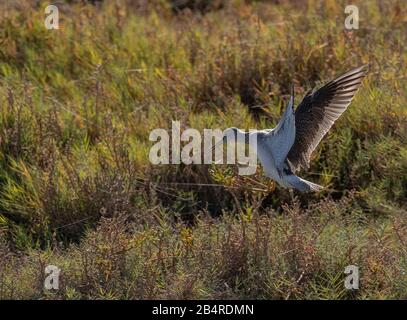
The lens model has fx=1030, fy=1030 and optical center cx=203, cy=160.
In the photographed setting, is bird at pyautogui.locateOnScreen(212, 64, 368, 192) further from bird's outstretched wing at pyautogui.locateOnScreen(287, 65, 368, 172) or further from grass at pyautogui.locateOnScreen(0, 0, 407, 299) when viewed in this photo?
grass at pyautogui.locateOnScreen(0, 0, 407, 299)

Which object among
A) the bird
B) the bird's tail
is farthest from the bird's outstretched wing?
the bird's tail

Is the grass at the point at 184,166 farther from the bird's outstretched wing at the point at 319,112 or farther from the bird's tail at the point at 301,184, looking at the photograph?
the bird's outstretched wing at the point at 319,112

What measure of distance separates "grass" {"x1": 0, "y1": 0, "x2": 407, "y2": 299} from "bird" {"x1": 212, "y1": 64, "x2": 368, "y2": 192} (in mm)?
231

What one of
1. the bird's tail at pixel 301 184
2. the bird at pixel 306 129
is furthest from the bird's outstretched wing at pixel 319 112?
the bird's tail at pixel 301 184

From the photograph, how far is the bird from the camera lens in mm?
5688

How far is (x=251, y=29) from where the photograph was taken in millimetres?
8070

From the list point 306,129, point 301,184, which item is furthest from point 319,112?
point 301,184

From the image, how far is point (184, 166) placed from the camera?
6.53 meters

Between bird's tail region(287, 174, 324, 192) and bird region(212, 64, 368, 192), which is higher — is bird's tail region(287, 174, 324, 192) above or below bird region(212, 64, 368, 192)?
below

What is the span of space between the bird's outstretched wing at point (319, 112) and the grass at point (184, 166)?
0.31m

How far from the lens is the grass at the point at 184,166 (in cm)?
549

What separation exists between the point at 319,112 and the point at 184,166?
1.08m
